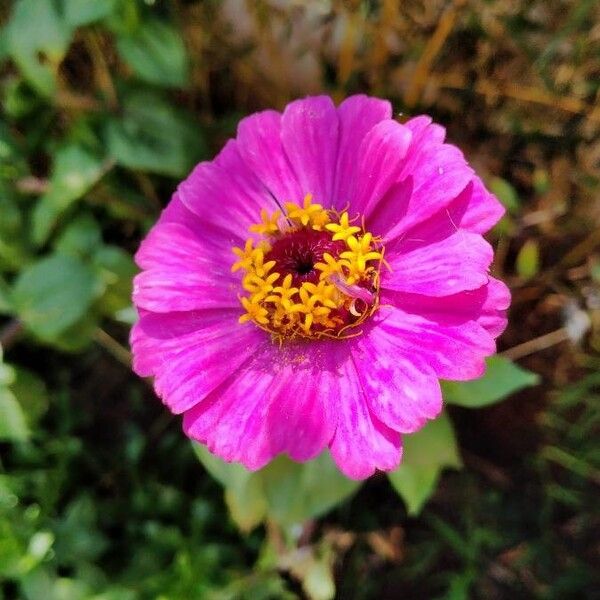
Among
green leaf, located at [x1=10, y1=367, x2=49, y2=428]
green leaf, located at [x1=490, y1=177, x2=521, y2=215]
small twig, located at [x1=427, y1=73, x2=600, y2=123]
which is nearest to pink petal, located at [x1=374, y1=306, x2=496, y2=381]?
green leaf, located at [x1=490, y1=177, x2=521, y2=215]

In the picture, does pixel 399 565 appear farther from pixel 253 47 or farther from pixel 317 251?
pixel 253 47

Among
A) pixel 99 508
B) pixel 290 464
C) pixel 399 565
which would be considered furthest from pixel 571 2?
pixel 99 508

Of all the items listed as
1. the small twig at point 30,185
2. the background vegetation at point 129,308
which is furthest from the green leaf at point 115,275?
the small twig at point 30,185

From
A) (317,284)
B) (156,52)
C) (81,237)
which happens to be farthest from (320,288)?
(81,237)

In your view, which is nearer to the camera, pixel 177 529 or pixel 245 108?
pixel 177 529

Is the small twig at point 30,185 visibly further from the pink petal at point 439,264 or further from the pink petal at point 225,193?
the pink petal at point 439,264

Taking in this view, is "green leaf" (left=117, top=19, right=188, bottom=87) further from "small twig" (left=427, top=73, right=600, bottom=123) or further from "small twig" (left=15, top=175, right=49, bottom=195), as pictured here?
"small twig" (left=427, top=73, right=600, bottom=123)

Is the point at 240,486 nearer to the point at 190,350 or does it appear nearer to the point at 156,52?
the point at 190,350
